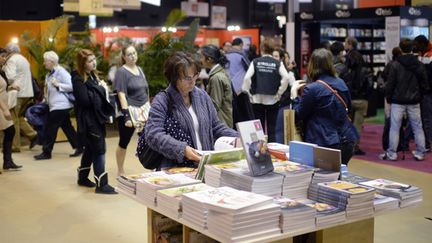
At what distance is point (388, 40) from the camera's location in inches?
360

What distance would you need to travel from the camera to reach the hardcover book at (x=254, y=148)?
270 cm

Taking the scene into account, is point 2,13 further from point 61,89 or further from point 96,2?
point 61,89

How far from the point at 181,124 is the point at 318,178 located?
0.92 m

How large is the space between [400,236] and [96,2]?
20.4ft

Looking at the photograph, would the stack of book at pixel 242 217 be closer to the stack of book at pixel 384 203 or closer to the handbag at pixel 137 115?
the stack of book at pixel 384 203

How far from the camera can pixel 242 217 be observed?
233 centimetres

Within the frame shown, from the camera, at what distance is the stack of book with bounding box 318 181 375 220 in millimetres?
2686

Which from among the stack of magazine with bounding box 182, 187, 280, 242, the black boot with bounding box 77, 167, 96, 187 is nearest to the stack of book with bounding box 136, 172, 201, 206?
the stack of magazine with bounding box 182, 187, 280, 242

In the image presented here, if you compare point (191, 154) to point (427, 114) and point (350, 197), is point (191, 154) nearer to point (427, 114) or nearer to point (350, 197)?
point (350, 197)

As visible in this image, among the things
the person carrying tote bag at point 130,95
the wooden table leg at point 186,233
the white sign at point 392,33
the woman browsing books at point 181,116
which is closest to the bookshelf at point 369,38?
the white sign at point 392,33

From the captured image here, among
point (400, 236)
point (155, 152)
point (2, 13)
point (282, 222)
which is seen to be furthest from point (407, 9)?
point (2, 13)

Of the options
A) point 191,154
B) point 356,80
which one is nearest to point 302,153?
point 191,154

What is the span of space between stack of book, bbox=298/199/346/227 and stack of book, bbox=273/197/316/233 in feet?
0.14

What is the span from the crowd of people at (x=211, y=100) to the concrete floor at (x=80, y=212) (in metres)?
0.35
